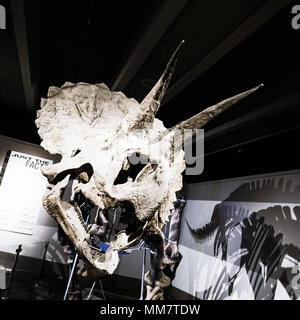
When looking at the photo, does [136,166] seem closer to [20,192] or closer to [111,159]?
[111,159]

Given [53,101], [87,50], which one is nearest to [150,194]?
[53,101]

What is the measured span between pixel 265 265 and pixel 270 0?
→ 2.45 metres

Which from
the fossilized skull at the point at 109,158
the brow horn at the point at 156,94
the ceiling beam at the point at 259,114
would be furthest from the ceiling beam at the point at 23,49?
the ceiling beam at the point at 259,114

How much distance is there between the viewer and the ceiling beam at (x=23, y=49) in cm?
194

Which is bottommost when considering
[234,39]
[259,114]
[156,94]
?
[156,94]

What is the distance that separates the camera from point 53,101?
2297 millimetres

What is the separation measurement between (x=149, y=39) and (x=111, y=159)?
118cm

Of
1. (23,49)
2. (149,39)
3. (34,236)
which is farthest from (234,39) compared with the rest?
(34,236)

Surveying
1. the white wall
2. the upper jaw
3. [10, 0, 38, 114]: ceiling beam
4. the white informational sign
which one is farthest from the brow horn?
the white wall

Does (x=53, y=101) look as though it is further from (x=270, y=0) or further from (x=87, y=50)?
(x=270, y=0)

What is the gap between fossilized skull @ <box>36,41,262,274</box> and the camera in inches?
55.6

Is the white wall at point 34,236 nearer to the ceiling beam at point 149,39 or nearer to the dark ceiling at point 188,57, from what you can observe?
the dark ceiling at point 188,57

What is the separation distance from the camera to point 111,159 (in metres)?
1.66

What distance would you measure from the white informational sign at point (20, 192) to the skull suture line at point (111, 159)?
210 cm
